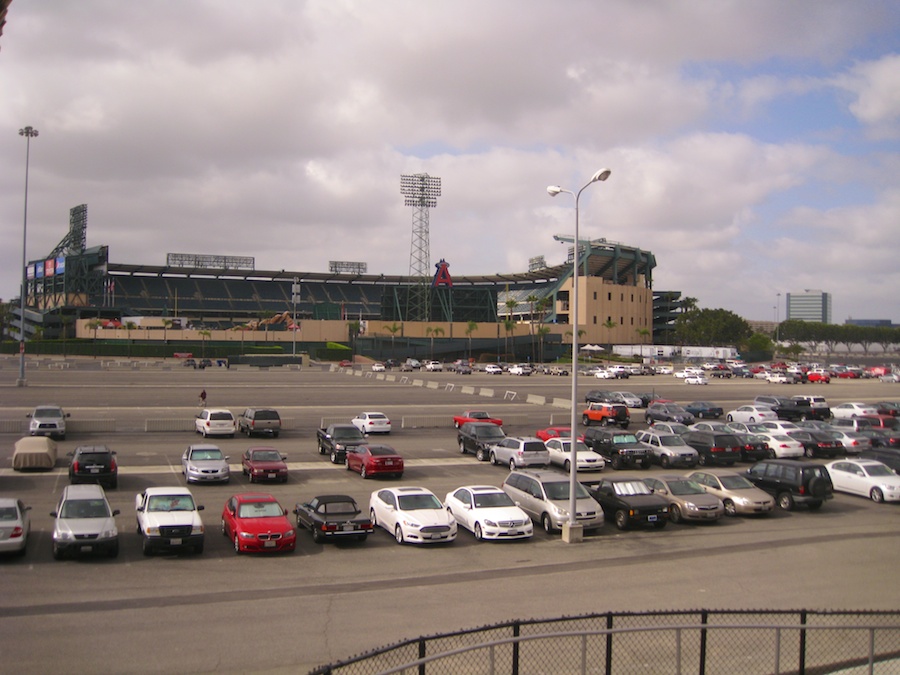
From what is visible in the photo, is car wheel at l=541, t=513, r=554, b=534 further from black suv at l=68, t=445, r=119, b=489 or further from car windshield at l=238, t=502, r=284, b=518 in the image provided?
black suv at l=68, t=445, r=119, b=489

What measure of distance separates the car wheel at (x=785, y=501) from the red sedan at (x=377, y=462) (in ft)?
43.4

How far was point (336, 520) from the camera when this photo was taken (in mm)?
18672

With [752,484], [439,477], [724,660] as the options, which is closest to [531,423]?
[439,477]

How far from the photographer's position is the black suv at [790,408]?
49.2 meters

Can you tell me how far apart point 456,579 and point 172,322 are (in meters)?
138

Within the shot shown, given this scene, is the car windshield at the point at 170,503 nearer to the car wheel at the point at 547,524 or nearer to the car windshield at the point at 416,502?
the car windshield at the point at 416,502

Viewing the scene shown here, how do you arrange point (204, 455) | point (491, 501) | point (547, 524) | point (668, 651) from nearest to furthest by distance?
point (668, 651) → point (491, 501) → point (547, 524) → point (204, 455)

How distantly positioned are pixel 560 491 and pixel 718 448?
1332cm

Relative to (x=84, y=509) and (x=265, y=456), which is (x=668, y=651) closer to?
(x=84, y=509)

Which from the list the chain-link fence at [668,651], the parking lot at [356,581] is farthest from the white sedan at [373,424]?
the chain-link fence at [668,651]

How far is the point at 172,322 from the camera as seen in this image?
143m

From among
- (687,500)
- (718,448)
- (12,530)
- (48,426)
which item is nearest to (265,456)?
(12,530)

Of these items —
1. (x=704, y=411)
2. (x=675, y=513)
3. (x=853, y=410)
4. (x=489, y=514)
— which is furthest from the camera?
(x=853, y=410)

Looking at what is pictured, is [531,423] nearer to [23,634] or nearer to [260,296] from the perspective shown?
[23,634]
